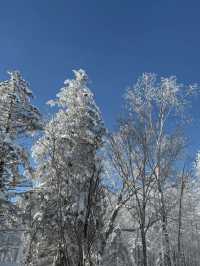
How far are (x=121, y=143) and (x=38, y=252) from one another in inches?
247

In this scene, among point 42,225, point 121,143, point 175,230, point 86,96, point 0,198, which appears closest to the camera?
point 0,198

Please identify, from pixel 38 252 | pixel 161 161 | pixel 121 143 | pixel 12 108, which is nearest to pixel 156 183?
pixel 161 161

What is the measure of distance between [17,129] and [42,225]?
14.9 ft

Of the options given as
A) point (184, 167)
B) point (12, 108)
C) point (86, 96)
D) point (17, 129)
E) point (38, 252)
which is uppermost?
point (86, 96)

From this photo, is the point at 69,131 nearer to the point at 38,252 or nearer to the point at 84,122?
the point at 84,122

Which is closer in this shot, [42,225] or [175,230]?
[42,225]

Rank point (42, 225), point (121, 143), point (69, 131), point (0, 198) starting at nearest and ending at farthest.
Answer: point (0, 198) → point (121, 143) → point (42, 225) → point (69, 131)

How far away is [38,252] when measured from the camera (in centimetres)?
1408

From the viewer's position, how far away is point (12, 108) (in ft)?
45.8

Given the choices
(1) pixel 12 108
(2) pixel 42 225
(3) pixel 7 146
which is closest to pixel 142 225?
(2) pixel 42 225

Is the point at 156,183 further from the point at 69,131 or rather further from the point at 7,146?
the point at 7,146

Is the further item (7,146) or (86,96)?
(86,96)

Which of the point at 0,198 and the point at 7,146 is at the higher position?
the point at 7,146

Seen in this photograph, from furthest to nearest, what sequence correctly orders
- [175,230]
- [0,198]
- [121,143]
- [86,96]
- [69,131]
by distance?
1. [175,230]
2. [86,96]
3. [69,131]
4. [121,143]
5. [0,198]
